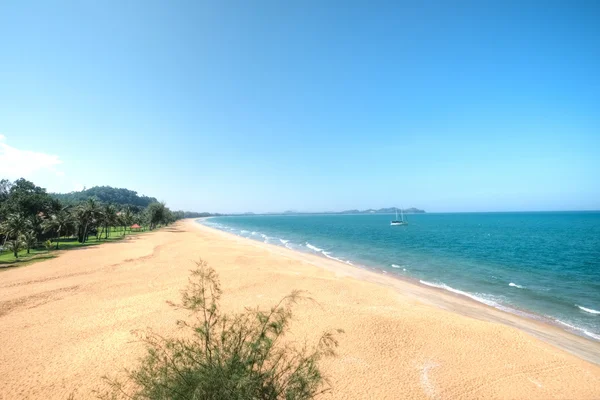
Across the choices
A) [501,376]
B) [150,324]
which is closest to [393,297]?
[501,376]

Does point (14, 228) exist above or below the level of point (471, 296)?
above

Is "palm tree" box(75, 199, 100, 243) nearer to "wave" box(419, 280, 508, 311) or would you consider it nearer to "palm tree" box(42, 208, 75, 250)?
"palm tree" box(42, 208, 75, 250)

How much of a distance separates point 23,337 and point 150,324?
641 centimetres

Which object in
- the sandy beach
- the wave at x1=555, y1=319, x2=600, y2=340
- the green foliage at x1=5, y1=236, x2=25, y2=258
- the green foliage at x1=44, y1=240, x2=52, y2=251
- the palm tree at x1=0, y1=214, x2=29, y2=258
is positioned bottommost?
the wave at x1=555, y1=319, x2=600, y2=340

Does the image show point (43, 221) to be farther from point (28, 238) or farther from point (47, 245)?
point (28, 238)

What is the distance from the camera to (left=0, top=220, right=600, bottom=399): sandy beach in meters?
10.9

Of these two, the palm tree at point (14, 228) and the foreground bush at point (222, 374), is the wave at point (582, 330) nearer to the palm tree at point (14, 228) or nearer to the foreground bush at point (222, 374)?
the foreground bush at point (222, 374)

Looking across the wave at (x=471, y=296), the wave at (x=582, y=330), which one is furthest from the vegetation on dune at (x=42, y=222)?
the wave at (x=582, y=330)

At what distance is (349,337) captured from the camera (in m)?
14.7

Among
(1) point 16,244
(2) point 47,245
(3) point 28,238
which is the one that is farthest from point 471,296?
(2) point 47,245

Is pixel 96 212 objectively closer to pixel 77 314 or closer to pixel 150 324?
pixel 77 314

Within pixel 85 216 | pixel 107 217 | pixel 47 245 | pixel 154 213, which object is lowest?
pixel 47 245

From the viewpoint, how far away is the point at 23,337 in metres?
14.5

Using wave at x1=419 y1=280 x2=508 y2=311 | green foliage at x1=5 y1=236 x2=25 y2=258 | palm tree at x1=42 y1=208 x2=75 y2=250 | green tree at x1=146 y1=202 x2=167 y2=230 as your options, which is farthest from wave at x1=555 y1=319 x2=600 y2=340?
green tree at x1=146 y1=202 x2=167 y2=230
